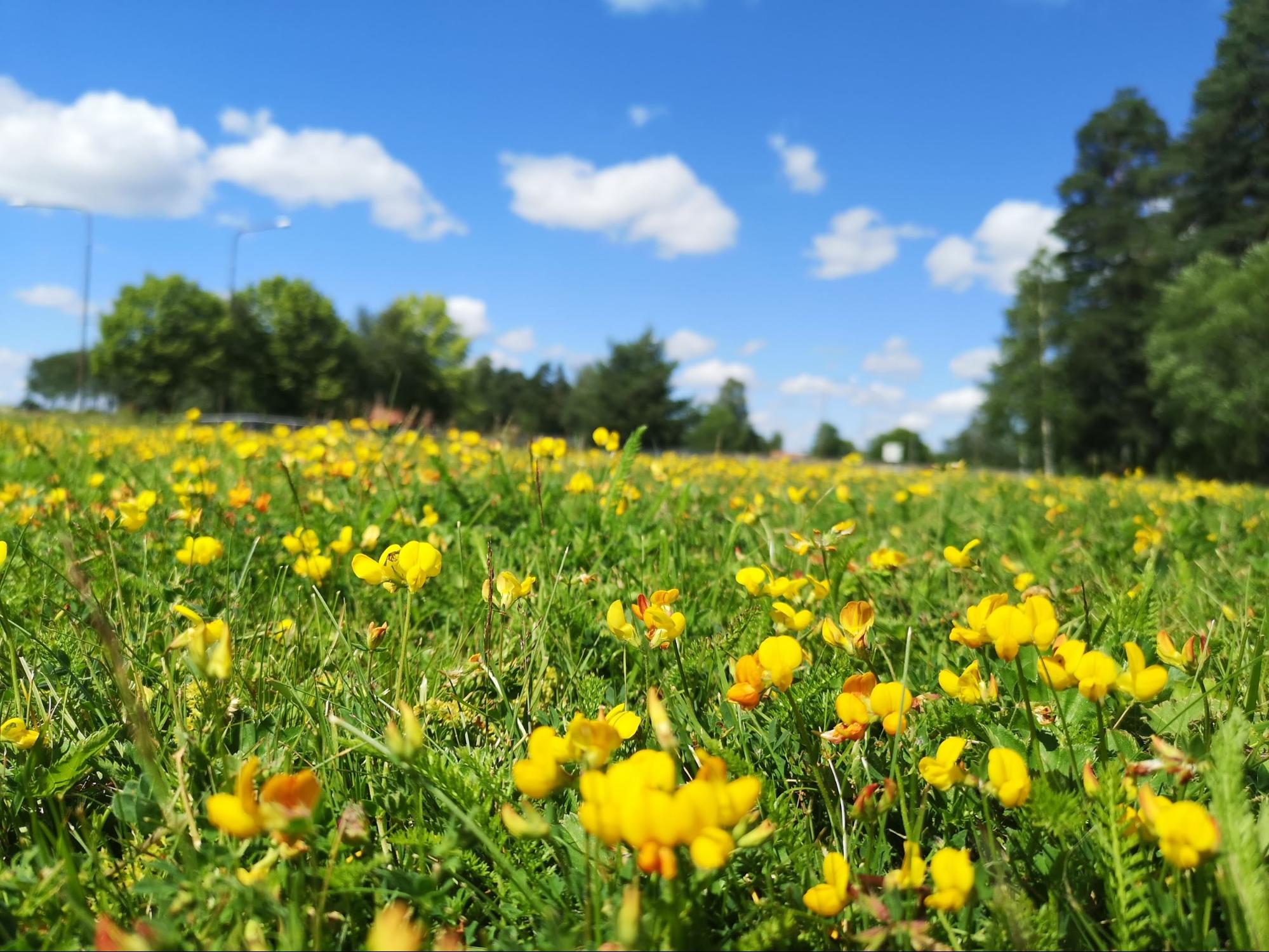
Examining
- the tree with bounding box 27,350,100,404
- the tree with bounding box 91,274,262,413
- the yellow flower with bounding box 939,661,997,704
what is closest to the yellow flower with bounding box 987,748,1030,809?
the yellow flower with bounding box 939,661,997,704

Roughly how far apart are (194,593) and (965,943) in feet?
5.88

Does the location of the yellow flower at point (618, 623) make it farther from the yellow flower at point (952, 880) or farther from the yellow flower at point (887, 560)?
the yellow flower at point (887, 560)

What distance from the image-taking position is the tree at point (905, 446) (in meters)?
74.3

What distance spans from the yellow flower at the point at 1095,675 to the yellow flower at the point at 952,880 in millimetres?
275

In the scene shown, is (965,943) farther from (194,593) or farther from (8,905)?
(194,593)

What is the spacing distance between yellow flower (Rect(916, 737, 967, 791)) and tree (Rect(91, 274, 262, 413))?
5174 cm

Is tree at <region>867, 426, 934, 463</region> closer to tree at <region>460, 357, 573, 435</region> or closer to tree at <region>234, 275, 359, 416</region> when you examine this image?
tree at <region>460, 357, 573, 435</region>

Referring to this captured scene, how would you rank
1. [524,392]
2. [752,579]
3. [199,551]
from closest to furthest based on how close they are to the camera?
[752,579] → [199,551] → [524,392]

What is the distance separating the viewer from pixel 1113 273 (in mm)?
33969

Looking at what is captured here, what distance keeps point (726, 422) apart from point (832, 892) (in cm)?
6652

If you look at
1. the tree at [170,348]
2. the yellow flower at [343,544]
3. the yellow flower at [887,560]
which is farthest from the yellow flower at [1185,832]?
the tree at [170,348]

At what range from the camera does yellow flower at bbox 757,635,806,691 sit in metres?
0.98

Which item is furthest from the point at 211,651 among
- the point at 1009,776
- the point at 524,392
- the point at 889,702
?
the point at 524,392

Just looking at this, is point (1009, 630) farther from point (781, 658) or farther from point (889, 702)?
point (781, 658)
